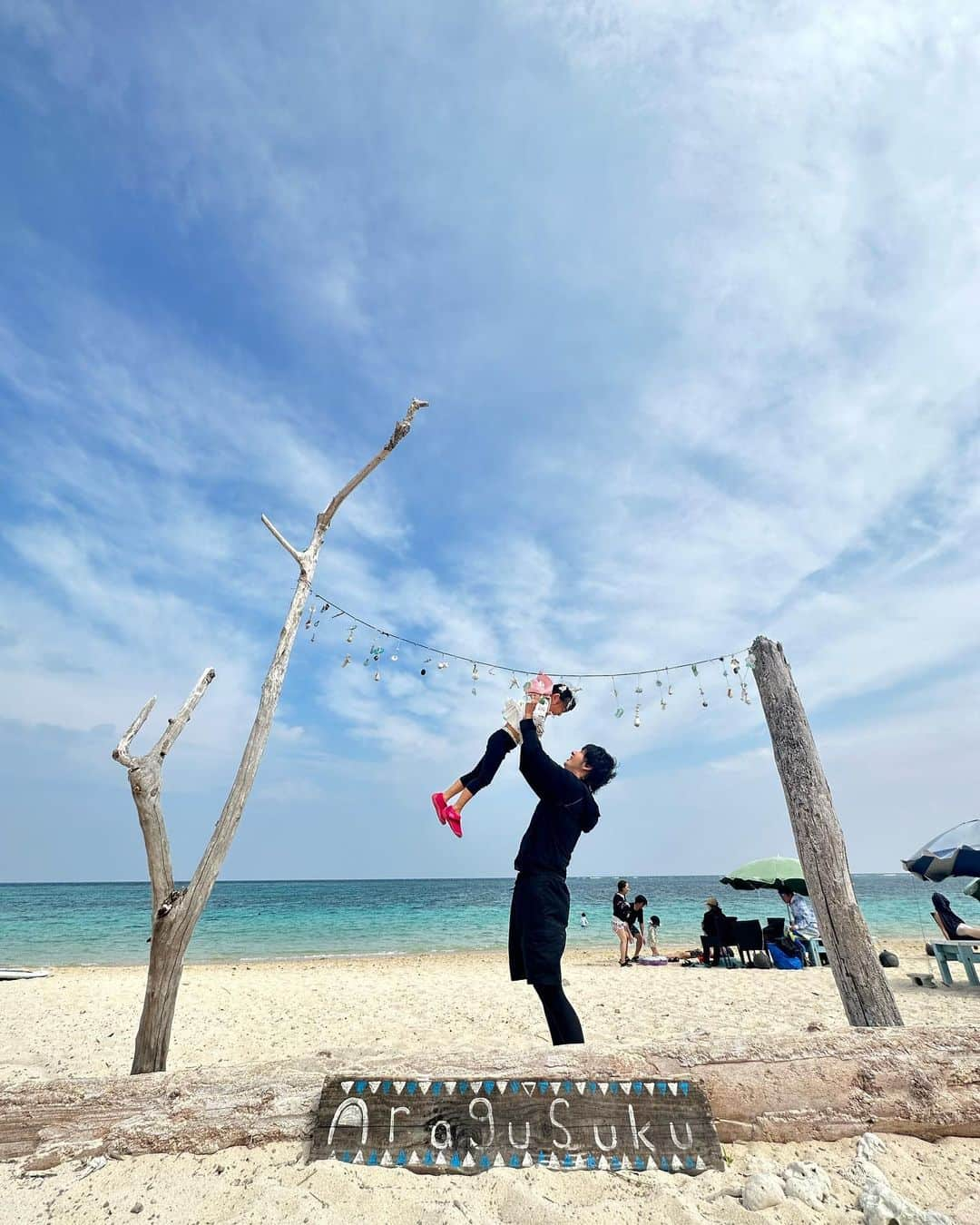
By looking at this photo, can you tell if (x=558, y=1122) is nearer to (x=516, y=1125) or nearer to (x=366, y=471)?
(x=516, y=1125)

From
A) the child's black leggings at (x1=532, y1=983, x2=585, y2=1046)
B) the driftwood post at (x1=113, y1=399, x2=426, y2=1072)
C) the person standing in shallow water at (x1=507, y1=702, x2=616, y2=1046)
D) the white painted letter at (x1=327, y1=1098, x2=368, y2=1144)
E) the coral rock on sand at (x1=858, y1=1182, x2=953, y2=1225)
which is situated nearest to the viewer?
the coral rock on sand at (x1=858, y1=1182, x2=953, y2=1225)

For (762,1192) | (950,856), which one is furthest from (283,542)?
(950,856)

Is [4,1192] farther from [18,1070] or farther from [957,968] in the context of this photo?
[957,968]

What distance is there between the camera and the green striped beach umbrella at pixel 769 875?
11039 millimetres

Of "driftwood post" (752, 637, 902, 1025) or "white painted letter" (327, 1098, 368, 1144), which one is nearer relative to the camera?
"white painted letter" (327, 1098, 368, 1144)

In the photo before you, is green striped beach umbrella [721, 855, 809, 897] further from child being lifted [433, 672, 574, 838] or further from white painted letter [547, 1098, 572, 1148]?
white painted letter [547, 1098, 572, 1148]

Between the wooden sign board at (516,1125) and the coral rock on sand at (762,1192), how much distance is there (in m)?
0.22

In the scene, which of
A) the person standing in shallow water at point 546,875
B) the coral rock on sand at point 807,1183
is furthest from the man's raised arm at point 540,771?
the coral rock on sand at point 807,1183

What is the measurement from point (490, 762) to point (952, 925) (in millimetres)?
8716

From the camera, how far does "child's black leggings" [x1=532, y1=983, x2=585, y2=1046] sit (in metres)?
3.45

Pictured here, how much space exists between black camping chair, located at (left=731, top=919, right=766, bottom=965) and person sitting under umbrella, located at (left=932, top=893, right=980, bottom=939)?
9.16 ft

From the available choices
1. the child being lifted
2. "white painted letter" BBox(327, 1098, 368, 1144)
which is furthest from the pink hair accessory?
"white painted letter" BBox(327, 1098, 368, 1144)

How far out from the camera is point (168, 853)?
4.30 meters

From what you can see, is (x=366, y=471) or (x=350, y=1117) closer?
(x=350, y=1117)
